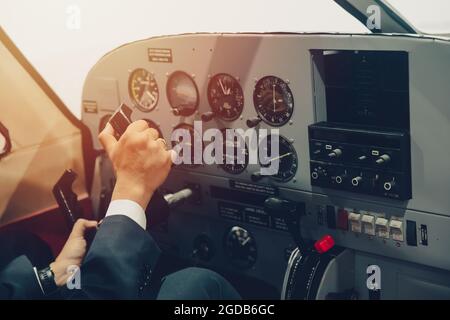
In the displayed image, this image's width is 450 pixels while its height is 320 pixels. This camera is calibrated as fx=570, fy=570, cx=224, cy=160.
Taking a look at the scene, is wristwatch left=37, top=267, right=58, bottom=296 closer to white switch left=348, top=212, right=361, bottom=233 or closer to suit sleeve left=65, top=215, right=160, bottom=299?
suit sleeve left=65, top=215, right=160, bottom=299

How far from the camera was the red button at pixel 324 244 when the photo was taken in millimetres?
2070

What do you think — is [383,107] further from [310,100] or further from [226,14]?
[226,14]

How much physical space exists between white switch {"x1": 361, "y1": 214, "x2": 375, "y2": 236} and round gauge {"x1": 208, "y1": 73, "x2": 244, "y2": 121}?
64 cm

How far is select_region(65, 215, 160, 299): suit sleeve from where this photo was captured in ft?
4.69

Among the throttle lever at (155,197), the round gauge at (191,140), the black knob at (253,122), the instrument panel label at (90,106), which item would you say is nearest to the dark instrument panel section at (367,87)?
the black knob at (253,122)

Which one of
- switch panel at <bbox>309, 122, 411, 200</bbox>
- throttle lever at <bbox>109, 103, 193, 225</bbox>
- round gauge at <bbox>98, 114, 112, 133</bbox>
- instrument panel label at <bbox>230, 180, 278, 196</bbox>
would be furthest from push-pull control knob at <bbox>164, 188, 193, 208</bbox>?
switch panel at <bbox>309, 122, 411, 200</bbox>

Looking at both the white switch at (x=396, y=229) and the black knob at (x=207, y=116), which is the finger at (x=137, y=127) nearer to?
the black knob at (x=207, y=116)

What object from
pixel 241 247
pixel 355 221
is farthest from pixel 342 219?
pixel 241 247

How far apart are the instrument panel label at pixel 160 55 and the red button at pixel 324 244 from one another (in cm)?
98

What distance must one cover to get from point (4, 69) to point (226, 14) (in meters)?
0.99

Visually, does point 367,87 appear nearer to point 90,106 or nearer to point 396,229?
point 396,229

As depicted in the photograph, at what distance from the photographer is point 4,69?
2.47 meters
